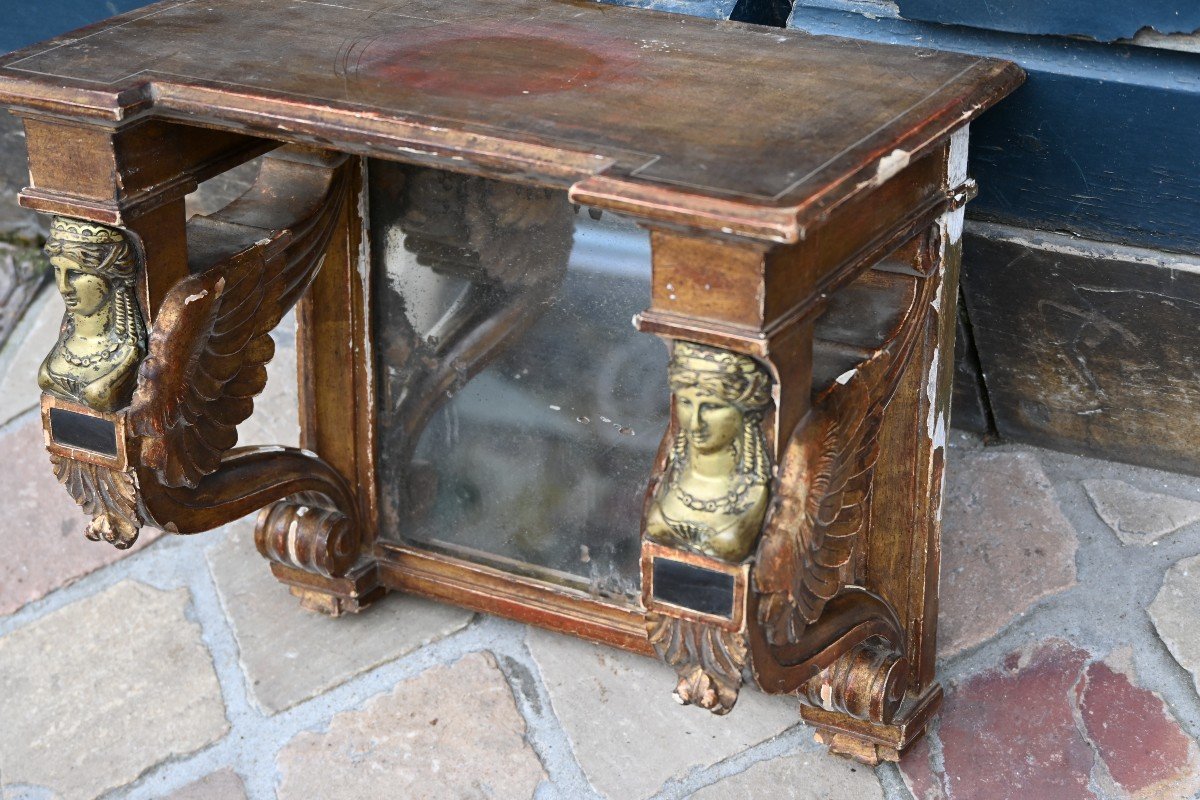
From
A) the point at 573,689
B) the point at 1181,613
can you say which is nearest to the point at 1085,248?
the point at 1181,613

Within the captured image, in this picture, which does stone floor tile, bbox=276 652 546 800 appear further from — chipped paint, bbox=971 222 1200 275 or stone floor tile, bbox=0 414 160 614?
chipped paint, bbox=971 222 1200 275

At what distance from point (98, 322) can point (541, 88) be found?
0.45m

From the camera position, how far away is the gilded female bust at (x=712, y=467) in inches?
47.4

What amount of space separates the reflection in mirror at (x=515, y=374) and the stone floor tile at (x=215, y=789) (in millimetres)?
330

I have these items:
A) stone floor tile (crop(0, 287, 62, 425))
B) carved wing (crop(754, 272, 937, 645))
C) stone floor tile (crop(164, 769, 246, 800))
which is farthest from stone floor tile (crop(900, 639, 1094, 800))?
stone floor tile (crop(0, 287, 62, 425))

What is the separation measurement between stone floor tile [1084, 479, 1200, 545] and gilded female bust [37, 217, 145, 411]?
1045 mm

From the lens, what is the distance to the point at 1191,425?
1779 mm

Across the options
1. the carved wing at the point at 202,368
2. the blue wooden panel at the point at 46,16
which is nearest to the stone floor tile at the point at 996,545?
the carved wing at the point at 202,368

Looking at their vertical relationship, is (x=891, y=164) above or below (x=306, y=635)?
above

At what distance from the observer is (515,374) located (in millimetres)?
1683

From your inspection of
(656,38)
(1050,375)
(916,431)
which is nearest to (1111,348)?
(1050,375)

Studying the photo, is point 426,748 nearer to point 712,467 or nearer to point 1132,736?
point 712,467

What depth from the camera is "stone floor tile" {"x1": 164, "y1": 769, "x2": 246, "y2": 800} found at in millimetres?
1678

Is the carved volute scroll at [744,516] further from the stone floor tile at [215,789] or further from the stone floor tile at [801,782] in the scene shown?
the stone floor tile at [215,789]
